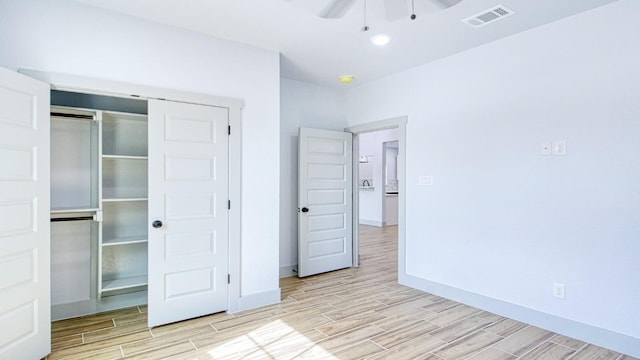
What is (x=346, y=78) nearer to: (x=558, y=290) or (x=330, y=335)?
(x=330, y=335)

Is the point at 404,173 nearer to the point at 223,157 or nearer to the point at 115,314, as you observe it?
the point at 223,157

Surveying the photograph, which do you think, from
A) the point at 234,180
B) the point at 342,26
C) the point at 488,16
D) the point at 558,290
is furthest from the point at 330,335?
the point at 488,16

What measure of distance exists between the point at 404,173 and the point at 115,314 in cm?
362

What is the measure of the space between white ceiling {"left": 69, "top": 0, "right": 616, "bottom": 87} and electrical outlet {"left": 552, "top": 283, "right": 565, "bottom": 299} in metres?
2.36

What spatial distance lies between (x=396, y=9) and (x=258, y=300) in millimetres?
3040

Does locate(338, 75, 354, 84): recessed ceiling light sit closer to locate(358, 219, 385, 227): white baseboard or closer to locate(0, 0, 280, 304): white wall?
locate(0, 0, 280, 304): white wall

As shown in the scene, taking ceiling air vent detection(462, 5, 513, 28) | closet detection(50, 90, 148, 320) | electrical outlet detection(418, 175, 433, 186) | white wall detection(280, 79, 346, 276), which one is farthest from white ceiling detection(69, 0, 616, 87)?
electrical outlet detection(418, 175, 433, 186)

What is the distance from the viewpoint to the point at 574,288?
286 centimetres

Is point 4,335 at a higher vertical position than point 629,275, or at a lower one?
lower

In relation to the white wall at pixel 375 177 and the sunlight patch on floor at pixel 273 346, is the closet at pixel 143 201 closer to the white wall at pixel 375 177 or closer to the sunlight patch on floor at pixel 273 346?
the sunlight patch on floor at pixel 273 346

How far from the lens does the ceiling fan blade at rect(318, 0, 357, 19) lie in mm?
1681

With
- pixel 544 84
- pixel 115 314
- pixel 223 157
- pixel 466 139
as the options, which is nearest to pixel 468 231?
pixel 466 139

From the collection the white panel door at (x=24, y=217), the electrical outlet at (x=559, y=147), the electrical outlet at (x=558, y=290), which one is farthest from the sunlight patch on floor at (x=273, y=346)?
the electrical outlet at (x=559, y=147)

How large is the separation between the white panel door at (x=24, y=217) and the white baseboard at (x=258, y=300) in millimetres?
1569
